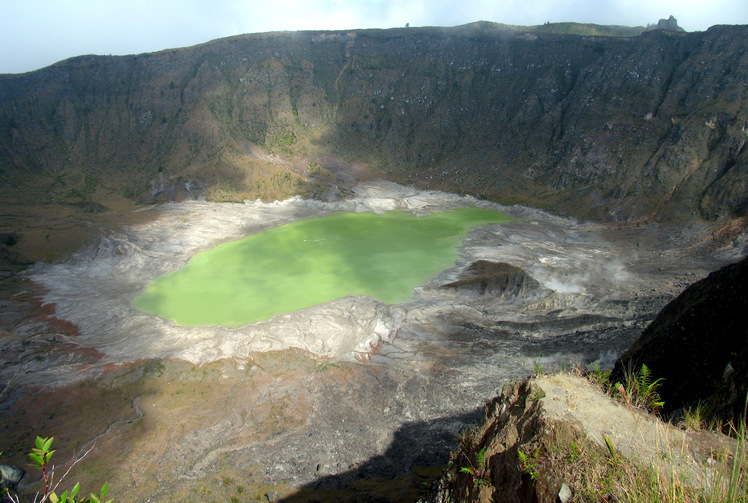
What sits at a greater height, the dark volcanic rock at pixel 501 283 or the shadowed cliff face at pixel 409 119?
the shadowed cliff face at pixel 409 119

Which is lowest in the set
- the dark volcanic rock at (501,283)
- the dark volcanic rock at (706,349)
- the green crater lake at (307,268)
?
the green crater lake at (307,268)

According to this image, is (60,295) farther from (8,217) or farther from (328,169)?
(328,169)

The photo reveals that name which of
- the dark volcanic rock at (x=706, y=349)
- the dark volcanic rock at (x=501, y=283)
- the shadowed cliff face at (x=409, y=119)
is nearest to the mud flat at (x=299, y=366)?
the dark volcanic rock at (x=501, y=283)

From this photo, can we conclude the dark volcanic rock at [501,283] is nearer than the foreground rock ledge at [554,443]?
No

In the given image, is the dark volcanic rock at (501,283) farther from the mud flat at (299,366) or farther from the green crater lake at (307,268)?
the green crater lake at (307,268)

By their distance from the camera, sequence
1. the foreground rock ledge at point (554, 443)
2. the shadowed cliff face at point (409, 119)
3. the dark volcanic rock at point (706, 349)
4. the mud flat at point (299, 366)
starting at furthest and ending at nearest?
the shadowed cliff face at point (409, 119)
the mud flat at point (299, 366)
the dark volcanic rock at point (706, 349)
the foreground rock ledge at point (554, 443)

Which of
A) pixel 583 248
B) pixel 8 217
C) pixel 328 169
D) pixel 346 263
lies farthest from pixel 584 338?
pixel 8 217
